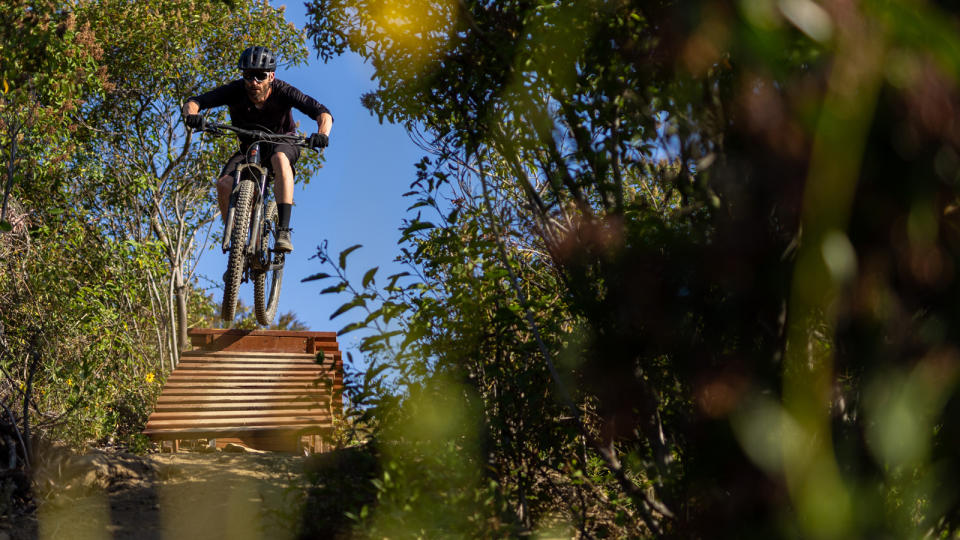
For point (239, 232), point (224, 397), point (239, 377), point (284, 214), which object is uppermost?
point (284, 214)

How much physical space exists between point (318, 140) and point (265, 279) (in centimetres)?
173

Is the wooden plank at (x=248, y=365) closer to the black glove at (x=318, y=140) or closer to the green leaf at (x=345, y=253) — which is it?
the black glove at (x=318, y=140)

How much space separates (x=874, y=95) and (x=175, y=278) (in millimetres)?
13276

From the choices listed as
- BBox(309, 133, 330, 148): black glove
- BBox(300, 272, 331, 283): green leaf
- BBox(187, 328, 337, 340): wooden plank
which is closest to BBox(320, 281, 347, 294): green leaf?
BBox(300, 272, 331, 283): green leaf

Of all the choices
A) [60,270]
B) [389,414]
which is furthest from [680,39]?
[60,270]

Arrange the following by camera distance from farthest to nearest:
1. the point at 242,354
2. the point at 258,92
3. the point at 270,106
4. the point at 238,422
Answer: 1. the point at 242,354
2. the point at 270,106
3. the point at 258,92
4. the point at 238,422

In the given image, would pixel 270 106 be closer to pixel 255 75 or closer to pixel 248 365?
pixel 255 75

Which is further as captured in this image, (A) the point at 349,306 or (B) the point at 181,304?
(B) the point at 181,304

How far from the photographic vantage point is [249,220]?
21.9 feet

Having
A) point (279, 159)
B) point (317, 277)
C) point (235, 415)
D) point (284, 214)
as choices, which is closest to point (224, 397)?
point (235, 415)

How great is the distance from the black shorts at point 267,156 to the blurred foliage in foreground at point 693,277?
105 inches

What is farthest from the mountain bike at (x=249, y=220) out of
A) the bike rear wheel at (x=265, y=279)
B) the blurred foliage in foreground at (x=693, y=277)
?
the blurred foliage in foreground at (x=693, y=277)

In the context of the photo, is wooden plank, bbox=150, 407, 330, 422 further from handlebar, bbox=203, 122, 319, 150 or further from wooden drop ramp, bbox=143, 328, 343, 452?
handlebar, bbox=203, 122, 319, 150

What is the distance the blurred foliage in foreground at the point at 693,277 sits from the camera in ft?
5.04
